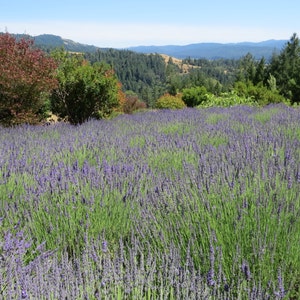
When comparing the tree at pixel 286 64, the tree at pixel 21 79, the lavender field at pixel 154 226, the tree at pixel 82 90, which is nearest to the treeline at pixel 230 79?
the tree at pixel 286 64

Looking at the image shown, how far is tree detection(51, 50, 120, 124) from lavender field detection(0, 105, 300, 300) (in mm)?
6968

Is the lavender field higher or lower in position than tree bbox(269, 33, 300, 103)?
lower

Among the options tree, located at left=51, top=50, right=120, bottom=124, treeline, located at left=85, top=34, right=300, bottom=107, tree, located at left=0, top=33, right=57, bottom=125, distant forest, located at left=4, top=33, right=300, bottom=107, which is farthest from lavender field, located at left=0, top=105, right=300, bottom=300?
treeline, located at left=85, top=34, right=300, bottom=107

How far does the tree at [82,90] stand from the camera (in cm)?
1083

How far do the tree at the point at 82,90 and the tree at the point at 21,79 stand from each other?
1.34 meters

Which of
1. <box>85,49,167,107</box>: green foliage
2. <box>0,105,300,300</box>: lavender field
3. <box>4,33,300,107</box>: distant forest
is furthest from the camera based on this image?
<box>85,49,167,107</box>: green foliage

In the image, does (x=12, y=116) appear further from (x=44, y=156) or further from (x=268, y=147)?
(x=268, y=147)

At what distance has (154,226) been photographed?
91.9 inches

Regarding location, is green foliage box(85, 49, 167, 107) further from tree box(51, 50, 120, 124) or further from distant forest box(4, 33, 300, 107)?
tree box(51, 50, 120, 124)

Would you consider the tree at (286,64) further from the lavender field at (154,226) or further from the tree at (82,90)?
the lavender field at (154,226)

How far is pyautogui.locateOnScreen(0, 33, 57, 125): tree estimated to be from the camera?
8523 millimetres

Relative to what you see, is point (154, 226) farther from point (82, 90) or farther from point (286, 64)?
Result: point (286, 64)

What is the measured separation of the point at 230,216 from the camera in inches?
92.1

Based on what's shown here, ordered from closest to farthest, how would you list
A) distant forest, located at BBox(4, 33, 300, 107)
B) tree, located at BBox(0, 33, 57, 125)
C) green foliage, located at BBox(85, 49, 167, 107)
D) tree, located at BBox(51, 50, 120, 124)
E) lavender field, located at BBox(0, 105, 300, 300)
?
lavender field, located at BBox(0, 105, 300, 300) → tree, located at BBox(0, 33, 57, 125) → tree, located at BBox(51, 50, 120, 124) → distant forest, located at BBox(4, 33, 300, 107) → green foliage, located at BBox(85, 49, 167, 107)
